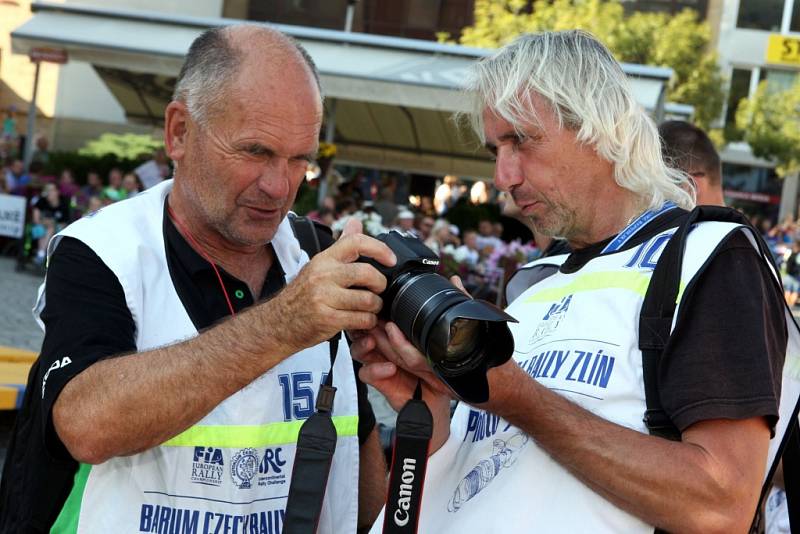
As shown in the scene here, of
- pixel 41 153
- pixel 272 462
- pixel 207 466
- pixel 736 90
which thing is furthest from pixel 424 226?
pixel 736 90

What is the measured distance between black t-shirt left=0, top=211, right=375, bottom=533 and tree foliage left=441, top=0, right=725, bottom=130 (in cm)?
2704

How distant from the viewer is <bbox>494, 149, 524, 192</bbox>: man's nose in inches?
93.3

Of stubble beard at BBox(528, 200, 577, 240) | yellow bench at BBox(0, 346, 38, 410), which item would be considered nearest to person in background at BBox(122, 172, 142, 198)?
yellow bench at BBox(0, 346, 38, 410)

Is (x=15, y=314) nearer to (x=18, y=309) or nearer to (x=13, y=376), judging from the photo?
(x=18, y=309)

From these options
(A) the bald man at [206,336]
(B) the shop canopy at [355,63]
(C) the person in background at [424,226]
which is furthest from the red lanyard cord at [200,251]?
(C) the person in background at [424,226]

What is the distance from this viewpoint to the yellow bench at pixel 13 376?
18.2 feet

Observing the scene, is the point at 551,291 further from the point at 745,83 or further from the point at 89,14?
the point at 745,83

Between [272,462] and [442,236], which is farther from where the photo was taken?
[442,236]

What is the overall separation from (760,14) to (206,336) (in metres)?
36.3

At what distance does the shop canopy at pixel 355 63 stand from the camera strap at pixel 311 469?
322 inches

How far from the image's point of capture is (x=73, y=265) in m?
2.06

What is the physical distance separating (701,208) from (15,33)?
13119 mm

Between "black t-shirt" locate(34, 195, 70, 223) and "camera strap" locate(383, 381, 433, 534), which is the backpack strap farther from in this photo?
"black t-shirt" locate(34, 195, 70, 223)

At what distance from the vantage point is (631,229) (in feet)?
7.23
